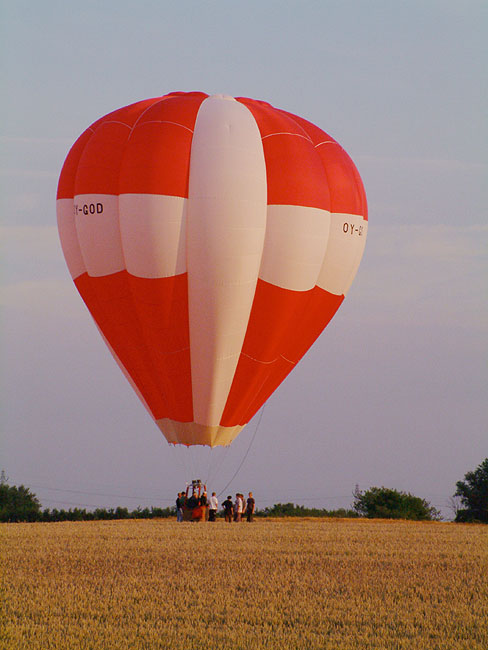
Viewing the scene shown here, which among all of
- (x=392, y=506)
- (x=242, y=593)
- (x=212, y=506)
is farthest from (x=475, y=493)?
(x=242, y=593)

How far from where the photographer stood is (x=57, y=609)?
41.7ft

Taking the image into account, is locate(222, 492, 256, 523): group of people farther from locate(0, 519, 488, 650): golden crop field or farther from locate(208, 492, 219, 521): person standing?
locate(0, 519, 488, 650): golden crop field

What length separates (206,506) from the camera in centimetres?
3106

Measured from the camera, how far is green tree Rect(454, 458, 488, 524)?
41.6 m

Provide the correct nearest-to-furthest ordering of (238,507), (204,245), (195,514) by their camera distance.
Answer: (204,245), (195,514), (238,507)

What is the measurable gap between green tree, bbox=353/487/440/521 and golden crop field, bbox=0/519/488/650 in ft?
56.0

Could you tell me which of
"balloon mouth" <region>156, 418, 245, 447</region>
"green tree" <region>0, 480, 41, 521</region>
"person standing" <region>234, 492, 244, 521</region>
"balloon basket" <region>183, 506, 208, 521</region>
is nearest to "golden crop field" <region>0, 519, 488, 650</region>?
"balloon mouth" <region>156, 418, 245, 447</region>

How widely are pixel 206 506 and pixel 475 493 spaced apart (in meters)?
17.8

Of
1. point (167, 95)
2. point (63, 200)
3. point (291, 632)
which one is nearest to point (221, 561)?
point (291, 632)

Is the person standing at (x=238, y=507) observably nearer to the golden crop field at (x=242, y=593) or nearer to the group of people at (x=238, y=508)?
the group of people at (x=238, y=508)

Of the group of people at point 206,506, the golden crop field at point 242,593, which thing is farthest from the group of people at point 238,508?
the golden crop field at point 242,593

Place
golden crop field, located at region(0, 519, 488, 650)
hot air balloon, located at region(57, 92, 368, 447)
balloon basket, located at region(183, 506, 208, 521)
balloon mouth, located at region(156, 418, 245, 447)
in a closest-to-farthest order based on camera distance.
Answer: golden crop field, located at region(0, 519, 488, 650) → hot air balloon, located at region(57, 92, 368, 447) → balloon mouth, located at region(156, 418, 245, 447) → balloon basket, located at region(183, 506, 208, 521)

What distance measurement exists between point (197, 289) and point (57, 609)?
15.3 metres

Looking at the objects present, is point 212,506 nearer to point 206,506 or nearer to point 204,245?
point 206,506
